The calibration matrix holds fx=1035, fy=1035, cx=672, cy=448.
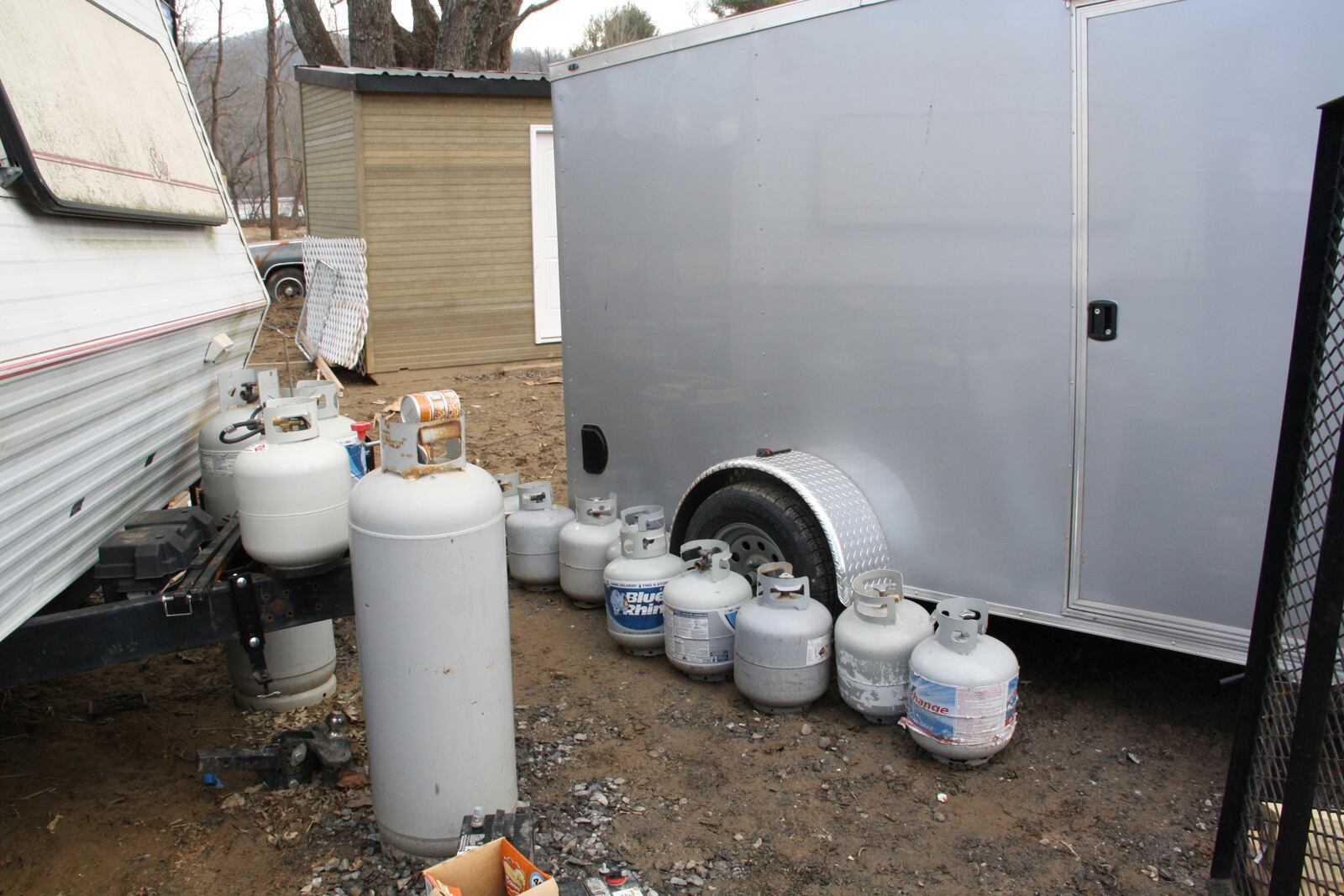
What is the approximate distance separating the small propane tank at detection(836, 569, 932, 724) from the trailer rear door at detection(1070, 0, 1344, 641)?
693 mm

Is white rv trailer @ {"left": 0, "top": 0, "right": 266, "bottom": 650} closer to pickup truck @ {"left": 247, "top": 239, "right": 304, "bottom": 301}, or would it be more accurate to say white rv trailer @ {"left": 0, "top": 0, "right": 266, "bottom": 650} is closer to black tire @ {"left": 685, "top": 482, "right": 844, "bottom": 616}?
black tire @ {"left": 685, "top": 482, "right": 844, "bottom": 616}

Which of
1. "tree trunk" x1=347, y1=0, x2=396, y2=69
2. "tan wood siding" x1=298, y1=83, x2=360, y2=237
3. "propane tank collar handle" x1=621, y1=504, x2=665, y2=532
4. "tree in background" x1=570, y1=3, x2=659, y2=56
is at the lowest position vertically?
"propane tank collar handle" x1=621, y1=504, x2=665, y2=532

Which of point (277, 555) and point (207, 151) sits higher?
point (207, 151)

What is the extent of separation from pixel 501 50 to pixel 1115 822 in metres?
15.0

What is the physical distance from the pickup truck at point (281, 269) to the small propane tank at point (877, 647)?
14638 mm

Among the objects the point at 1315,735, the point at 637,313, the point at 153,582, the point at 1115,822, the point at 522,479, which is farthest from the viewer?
the point at 522,479

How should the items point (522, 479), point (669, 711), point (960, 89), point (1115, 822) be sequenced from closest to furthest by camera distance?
point (1115, 822)
point (960, 89)
point (669, 711)
point (522, 479)

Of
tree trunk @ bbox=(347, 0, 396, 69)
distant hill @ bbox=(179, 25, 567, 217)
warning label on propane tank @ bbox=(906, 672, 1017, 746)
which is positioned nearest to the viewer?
warning label on propane tank @ bbox=(906, 672, 1017, 746)

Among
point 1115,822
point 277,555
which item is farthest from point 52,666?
point 1115,822

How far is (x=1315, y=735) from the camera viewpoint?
211 cm

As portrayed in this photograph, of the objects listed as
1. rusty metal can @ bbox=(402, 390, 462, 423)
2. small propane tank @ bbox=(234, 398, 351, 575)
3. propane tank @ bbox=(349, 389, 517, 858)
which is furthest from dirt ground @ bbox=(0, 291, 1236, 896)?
rusty metal can @ bbox=(402, 390, 462, 423)

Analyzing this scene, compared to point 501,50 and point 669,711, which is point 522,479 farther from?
point 501,50

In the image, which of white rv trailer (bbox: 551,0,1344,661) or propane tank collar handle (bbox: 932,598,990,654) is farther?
propane tank collar handle (bbox: 932,598,990,654)

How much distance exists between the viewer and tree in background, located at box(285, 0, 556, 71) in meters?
14.6
